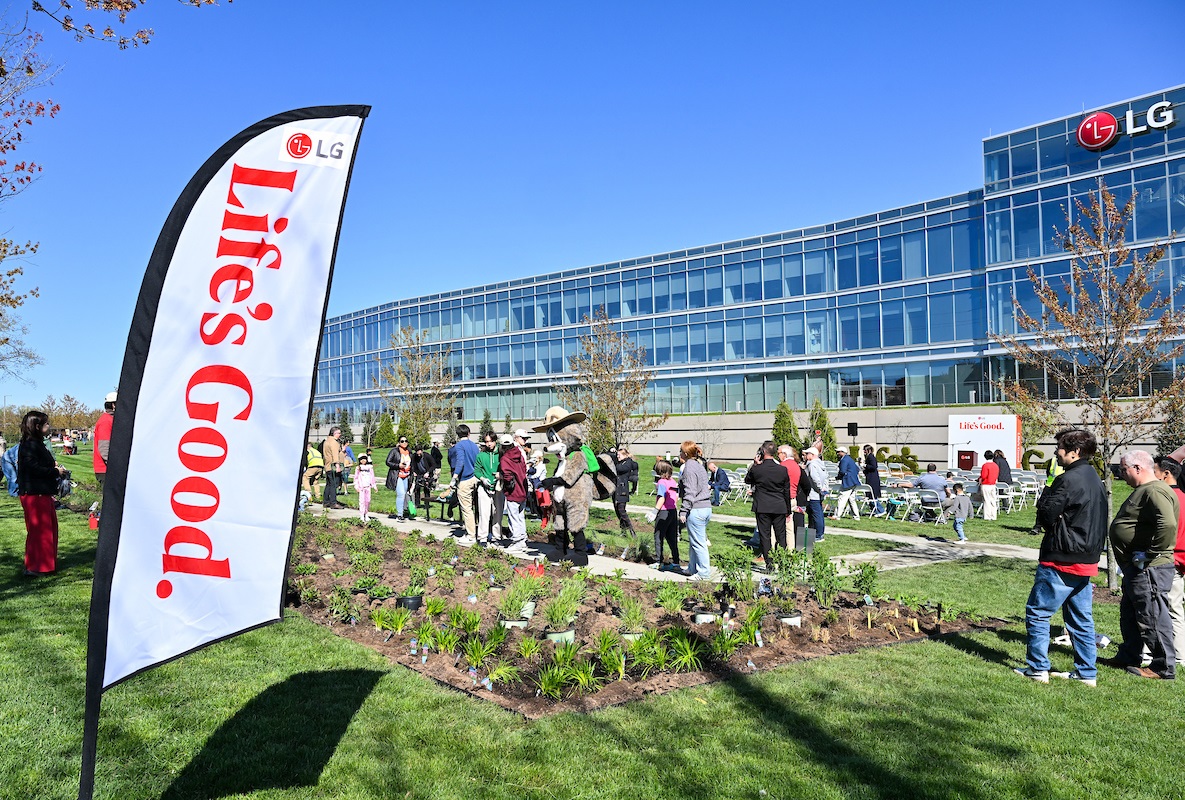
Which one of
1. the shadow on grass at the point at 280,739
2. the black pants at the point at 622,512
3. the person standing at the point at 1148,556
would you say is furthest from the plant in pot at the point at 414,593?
the person standing at the point at 1148,556

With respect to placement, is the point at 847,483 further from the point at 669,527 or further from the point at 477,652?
the point at 477,652

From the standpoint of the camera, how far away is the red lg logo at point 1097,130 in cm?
3494

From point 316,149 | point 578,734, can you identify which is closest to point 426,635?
point 578,734

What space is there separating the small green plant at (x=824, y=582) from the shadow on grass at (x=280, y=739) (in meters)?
4.38

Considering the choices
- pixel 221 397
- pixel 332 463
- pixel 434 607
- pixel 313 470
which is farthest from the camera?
pixel 332 463

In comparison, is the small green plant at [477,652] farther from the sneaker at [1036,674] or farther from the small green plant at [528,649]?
the sneaker at [1036,674]

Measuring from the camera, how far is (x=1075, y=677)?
639 cm

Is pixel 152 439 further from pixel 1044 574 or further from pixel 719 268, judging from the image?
pixel 719 268

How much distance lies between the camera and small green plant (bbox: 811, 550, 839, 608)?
814cm

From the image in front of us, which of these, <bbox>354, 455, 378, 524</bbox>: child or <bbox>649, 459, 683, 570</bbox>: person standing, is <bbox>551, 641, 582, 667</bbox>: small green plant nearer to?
<bbox>649, 459, 683, 570</bbox>: person standing

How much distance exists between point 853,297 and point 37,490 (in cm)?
4178

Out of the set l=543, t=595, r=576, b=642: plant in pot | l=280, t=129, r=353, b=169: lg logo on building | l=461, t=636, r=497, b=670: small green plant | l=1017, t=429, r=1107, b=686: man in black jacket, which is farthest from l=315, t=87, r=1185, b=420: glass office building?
l=280, t=129, r=353, b=169: lg logo on building

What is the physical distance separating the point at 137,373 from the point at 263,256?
71cm

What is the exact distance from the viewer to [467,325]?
203ft
